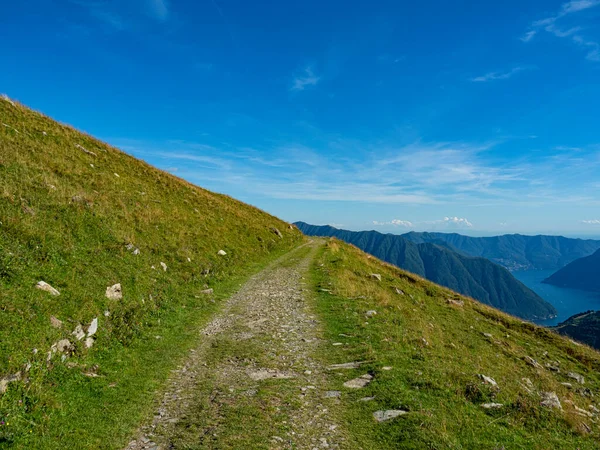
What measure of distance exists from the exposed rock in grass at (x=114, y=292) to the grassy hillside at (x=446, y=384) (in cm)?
937

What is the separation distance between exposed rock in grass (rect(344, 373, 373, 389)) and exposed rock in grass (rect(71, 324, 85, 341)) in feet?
28.6

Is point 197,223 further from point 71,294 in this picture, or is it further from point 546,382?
point 546,382

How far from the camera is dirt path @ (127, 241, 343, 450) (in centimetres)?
736

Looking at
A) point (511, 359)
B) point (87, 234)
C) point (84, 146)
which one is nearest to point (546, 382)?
point (511, 359)

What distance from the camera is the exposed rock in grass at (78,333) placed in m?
10.4

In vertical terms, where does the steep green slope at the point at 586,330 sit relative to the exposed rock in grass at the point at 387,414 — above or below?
below

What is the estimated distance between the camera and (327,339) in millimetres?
14227

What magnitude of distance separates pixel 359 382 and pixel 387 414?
1.86 metres

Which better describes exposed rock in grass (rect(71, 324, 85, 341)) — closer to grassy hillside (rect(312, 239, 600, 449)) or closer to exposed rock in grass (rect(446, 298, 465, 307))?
grassy hillside (rect(312, 239, 600, 449))

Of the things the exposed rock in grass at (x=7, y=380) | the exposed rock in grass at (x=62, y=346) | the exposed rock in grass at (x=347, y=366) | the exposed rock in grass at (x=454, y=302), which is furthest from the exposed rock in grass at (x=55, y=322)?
the exposed rock in grass at (x=454, y=302)

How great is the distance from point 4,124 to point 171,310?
2197 centimetres

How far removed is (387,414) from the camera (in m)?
8.45

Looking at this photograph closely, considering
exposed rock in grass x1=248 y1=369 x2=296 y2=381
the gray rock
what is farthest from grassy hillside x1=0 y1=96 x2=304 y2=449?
the gray rock

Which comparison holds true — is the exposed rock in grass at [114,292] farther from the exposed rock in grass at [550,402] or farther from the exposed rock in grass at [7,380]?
the exposed rock in grass at [550,402]
